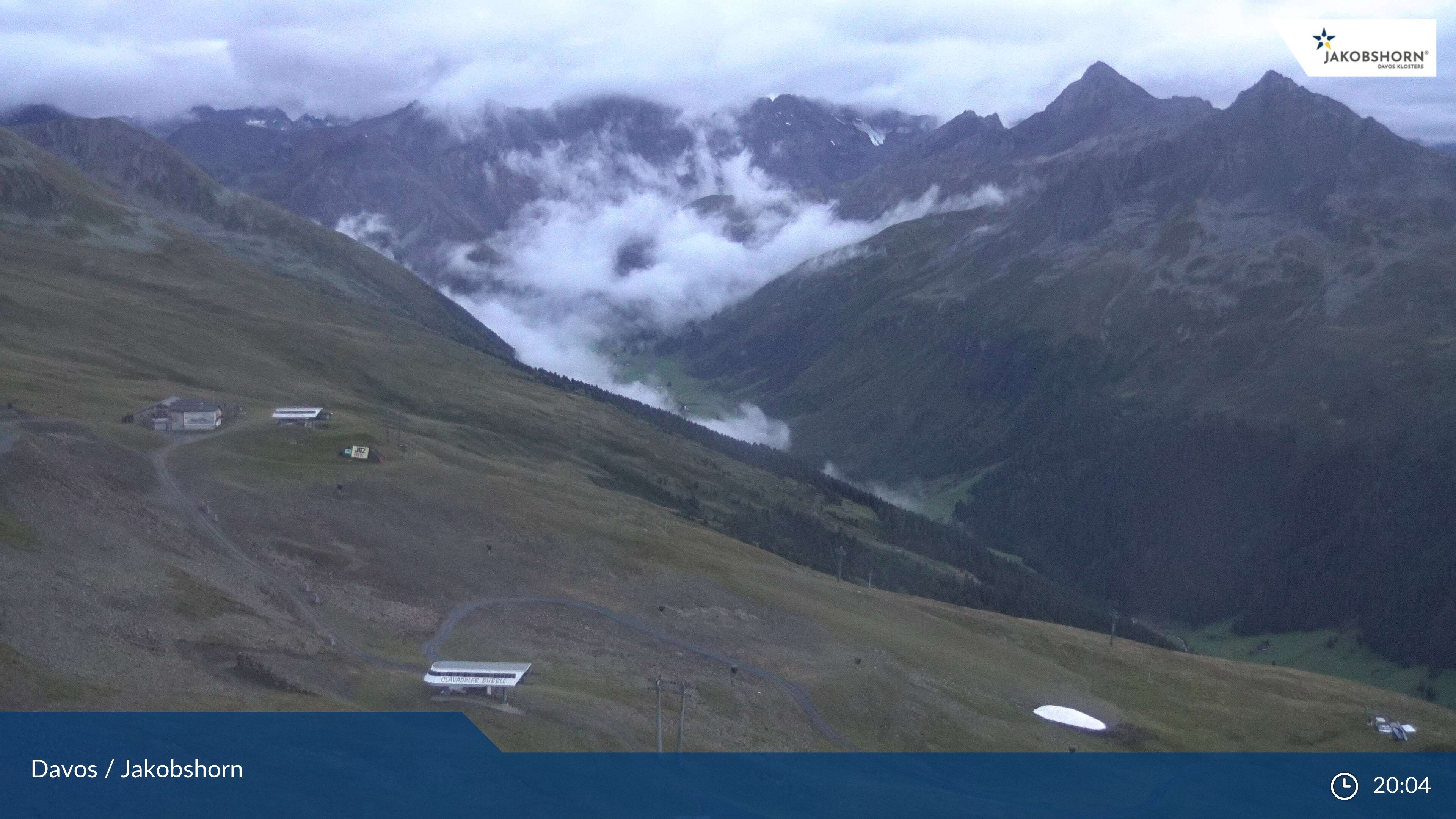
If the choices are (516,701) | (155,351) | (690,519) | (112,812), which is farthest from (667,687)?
Result: (155,351)

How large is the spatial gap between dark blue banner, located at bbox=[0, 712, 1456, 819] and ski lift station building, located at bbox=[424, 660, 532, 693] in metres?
3.52

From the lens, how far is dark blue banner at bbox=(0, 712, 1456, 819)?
55875 mm

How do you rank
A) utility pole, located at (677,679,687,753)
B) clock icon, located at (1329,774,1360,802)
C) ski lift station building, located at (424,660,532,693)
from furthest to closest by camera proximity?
clock icon, located at (1329,774,1360,802), utility pole, located at (677,679,687,753), ski lift station building, located at (424,660,532,693)

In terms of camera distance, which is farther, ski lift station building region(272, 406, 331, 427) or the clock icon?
ski lift station building region(272, 406, 331, 427)

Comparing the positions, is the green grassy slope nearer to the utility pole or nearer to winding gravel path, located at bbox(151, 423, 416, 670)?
winding gravel path, located at bbox(151, 423, 416, 670)

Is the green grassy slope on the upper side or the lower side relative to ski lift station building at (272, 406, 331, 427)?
lower

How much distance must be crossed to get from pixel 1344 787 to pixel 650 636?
193ft

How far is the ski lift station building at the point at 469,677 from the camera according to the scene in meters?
76.6

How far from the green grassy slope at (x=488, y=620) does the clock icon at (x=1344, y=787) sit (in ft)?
34.5

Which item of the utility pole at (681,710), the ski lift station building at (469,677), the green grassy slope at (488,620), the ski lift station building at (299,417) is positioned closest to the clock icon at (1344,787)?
the green grassy slope at (488,620)

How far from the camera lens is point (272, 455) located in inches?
4985

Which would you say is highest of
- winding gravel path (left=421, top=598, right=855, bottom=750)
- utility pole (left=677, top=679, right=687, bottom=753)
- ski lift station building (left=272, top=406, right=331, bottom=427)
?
ski lift station building (left=272, top=406, right=331, bottom=427)

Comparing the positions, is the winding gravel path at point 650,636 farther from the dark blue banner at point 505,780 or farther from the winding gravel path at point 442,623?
the dark blue banner at point 505,780

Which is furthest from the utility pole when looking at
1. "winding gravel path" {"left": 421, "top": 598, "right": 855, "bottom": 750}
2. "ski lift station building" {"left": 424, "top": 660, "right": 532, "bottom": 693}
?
"ski lift station building" {"left": 424, "top": 660, "right": 532, "bottom": 693}
